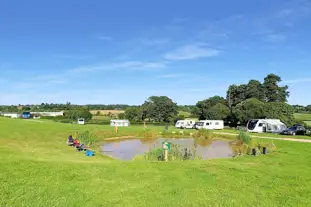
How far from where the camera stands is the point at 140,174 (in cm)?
843

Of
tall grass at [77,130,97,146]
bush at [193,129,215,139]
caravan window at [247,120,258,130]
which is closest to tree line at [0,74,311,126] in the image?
caravan window at [247,120,258,130]

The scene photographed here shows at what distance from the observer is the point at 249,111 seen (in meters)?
46.9

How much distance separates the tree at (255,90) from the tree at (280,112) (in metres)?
12.4

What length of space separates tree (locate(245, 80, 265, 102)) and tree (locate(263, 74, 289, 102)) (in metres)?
1.13

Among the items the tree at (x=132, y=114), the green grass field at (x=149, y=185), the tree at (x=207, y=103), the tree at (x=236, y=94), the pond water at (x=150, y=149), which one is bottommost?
the pond water at (x=150, y=149)

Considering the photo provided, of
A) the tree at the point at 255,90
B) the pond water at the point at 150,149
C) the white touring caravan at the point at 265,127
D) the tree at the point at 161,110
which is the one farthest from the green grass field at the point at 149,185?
the tree at the point at 161,110

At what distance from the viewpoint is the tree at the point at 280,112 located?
44750mm

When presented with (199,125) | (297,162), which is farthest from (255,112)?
(297,162)

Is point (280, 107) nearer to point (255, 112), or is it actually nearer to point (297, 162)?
point (255, 112)

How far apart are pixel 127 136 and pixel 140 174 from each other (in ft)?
67.5

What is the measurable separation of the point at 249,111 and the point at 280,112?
18.9ft

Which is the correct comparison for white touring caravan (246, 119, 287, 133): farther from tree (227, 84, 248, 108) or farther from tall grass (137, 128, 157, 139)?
tree (227, 84, 248, 108)

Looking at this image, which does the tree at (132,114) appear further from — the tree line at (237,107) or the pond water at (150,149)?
the pond water at (150,149)

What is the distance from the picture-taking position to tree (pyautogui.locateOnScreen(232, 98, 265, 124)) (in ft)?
151
